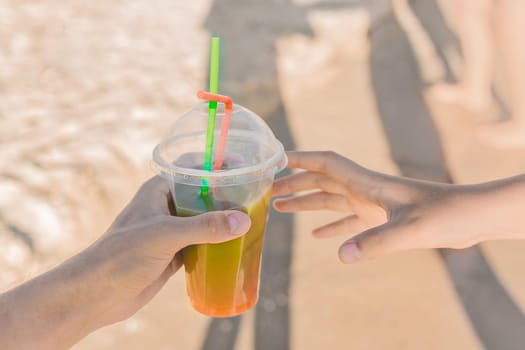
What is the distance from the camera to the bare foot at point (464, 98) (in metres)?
3.27

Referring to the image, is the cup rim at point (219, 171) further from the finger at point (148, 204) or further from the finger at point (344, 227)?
the finger at point (344, 227)

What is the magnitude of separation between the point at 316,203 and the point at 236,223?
46 centimetres

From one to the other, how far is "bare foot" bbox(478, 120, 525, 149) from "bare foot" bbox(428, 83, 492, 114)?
202 millimetres

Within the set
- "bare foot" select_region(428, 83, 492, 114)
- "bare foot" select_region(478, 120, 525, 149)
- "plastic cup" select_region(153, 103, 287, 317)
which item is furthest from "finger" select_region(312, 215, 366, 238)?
"bare foot" select_region(428, 83, 492, 114)

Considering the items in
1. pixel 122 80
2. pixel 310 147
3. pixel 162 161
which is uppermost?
pixel 162 161

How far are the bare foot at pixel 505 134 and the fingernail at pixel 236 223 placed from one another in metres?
2.11

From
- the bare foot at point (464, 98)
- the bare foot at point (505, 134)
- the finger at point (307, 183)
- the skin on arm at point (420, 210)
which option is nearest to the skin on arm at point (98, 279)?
the skin on arm at point (420, 210)

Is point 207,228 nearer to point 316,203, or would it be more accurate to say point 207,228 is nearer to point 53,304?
point 53,304

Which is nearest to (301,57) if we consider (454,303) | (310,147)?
(310,147)

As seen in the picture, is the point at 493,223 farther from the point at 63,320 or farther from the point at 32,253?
the point at 32,253

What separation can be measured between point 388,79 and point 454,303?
1822 mm

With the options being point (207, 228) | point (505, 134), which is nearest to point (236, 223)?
point (207, 228)

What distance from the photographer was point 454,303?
6.85 feet

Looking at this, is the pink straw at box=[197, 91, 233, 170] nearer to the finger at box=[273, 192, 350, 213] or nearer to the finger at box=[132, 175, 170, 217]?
the finger at box=[132, 175, 170, 217]
